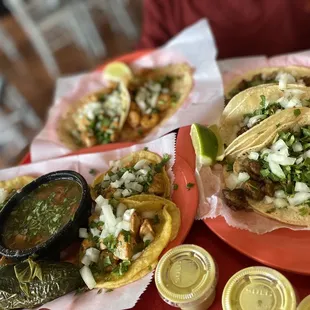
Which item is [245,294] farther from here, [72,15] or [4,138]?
[72,15]

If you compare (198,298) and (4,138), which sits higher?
(198,298)

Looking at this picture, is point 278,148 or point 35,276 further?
point 278,148

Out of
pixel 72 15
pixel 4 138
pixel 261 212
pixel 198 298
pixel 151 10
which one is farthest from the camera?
pixel 72 15

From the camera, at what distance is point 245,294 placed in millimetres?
1405

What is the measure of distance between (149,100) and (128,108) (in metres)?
0.14

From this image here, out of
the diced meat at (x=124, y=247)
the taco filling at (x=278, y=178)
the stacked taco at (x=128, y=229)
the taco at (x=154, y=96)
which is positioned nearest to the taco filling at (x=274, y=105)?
the taco filling at (x=278, y=178)

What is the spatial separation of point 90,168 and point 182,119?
0.53 meters

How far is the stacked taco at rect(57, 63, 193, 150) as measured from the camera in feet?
8.28

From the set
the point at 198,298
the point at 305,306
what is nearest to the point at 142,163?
the point at 198,298

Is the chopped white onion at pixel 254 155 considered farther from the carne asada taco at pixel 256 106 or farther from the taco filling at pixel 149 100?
the taco filling at pixel 149 100

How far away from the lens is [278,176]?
5.84 feet

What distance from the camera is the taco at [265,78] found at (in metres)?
2.15

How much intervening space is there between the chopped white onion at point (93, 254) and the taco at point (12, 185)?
0.58 m

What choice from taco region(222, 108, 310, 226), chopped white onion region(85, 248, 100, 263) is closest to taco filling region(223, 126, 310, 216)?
taco region(222, 108, 310, 226)
